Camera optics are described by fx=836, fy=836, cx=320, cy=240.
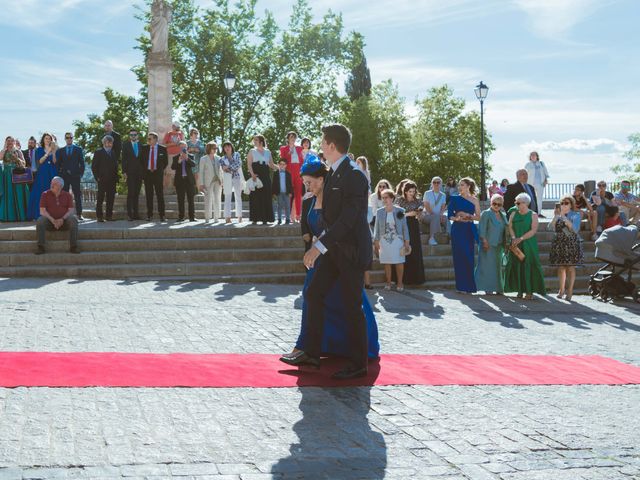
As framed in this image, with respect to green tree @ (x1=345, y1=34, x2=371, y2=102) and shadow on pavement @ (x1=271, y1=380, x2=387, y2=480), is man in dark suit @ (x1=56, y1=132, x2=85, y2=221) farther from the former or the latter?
green tree @ (x1=345, y1=34, x2=371, y2=102)

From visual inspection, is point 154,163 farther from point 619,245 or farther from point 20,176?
point 619,245

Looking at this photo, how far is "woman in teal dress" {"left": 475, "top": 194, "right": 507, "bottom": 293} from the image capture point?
46.5 feet

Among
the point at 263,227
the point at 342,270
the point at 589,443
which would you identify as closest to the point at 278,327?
the point at 342,270

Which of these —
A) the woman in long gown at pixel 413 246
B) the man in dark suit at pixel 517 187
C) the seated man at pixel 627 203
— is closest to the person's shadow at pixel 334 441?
the woman in long gown at pixel 413 246

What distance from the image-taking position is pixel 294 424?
5.35 metres

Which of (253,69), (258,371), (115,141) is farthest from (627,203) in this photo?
(253,69)

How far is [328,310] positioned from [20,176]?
1437 centimetres

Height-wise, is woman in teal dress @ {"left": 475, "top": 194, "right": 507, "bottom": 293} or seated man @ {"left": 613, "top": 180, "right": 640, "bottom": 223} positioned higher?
seated man @ {"left": 613, "top": 180, "right": 640, "bottom": 223}

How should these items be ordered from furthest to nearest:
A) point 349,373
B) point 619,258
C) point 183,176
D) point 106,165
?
point 183,176
point 106,165
point 619,258
point 349,373

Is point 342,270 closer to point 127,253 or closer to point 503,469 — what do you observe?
point 503,469

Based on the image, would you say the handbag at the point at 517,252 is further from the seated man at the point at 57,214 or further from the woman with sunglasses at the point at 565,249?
the seated man at the point at 57,214

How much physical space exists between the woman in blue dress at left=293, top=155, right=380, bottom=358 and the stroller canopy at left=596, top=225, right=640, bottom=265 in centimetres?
837

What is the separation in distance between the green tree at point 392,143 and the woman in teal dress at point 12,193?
4444cm

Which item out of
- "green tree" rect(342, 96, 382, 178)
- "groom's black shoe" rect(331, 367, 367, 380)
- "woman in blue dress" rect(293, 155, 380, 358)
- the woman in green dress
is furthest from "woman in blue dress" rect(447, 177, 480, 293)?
"green tree" rect(342, 96, 382, 178)
